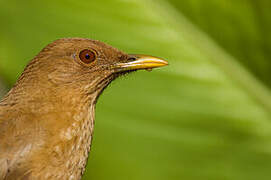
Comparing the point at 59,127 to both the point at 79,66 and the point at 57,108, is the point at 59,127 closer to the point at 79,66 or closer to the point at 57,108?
the point at 57,108

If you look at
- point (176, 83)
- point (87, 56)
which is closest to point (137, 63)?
point (87, 56)

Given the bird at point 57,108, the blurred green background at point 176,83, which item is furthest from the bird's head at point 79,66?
the blurred green background at point 176,83

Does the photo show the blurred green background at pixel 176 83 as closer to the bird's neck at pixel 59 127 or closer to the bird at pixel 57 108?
the bird at pixel 57 108

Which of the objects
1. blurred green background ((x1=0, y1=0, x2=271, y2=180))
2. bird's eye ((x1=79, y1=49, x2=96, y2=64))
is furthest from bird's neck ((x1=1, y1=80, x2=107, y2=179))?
blurred green background ((x1=0, y1=0, x2=271, y2=180))

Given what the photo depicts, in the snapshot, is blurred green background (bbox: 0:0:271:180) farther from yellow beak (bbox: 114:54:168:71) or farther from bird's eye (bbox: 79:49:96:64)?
bird's eye (bbox: 79:49:96:64)

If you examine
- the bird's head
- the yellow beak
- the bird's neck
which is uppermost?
the yellow beak

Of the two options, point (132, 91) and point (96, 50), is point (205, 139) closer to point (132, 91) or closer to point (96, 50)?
point (132, 91)

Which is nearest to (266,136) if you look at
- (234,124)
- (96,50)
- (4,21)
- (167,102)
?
(234,124)
